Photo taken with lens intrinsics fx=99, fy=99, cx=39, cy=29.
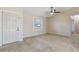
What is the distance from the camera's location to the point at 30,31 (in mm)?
1746

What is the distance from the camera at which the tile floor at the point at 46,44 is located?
1.65m

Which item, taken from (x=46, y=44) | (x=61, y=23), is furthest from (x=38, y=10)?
(x=46, y=44)

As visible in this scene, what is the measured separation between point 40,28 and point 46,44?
0.30 metres

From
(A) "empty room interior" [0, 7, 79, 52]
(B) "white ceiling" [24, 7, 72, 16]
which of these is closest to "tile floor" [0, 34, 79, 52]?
(A) "empty room interior" [0, 7, 79, 52]

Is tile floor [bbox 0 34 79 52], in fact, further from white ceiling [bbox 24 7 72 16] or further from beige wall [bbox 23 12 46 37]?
white ceiling [bbox 24 7 72 16]

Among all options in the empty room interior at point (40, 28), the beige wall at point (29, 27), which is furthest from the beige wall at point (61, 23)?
the beige wall at point (29, 27)

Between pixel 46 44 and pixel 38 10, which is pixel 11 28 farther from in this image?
pixel 46 44

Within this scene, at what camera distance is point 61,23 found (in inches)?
68.3

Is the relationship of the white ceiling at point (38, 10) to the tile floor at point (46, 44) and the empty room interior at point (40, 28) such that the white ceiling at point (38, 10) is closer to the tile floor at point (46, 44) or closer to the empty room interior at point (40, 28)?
the empty room interior at point (40, 28)

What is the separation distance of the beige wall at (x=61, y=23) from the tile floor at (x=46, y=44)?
10 centimetres
